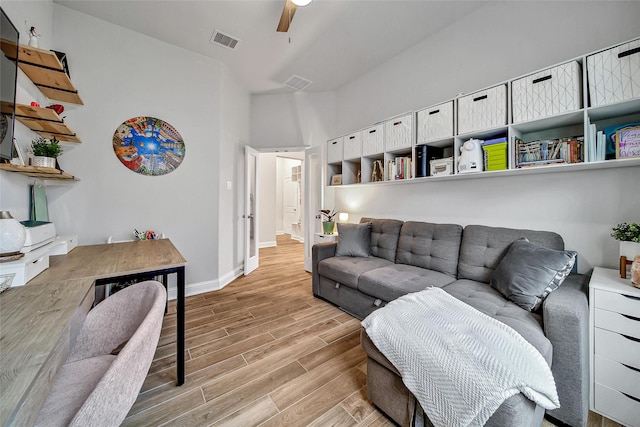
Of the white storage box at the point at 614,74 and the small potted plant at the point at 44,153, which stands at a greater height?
the white storage box at the point at 614,74

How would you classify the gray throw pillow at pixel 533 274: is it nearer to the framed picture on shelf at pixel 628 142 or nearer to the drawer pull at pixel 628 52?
the framed picture on shelf at pixel 628 142

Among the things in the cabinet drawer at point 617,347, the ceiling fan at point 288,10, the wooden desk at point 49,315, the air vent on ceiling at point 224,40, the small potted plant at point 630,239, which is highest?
the air vent on ceiling at point 224,40

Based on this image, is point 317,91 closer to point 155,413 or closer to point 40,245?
point 40,245

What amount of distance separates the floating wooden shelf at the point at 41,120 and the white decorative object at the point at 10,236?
0.66 m

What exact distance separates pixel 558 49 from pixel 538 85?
20.7 inches

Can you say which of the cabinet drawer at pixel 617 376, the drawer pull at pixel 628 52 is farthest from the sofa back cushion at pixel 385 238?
the drawer pull at pixel 628 52

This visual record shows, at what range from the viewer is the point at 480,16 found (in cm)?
232

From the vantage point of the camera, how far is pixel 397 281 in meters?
2.09

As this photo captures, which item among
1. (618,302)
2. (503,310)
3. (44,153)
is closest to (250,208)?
(44,153)

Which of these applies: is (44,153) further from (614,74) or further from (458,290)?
(614,74)

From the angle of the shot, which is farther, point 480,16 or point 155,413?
point 480,16

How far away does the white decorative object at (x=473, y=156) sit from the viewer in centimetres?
204

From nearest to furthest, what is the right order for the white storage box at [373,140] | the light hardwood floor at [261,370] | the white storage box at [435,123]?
the light hardwood floor at [261,370], the white storage box at [435,123], the white storage box at [373,140]

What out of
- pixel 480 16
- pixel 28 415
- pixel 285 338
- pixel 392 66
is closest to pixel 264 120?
pixel 392 66
